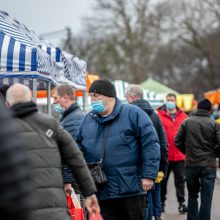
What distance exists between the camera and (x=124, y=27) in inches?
1597

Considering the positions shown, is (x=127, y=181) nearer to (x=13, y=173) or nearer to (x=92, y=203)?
(x=92, y=203)

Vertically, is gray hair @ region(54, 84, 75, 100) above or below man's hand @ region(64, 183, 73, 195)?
above

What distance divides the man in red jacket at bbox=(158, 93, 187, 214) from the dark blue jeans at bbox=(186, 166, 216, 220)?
170 cm

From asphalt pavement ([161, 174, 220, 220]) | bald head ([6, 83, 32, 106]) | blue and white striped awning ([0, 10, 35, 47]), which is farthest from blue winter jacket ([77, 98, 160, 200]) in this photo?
asphalt pavement ([161, 174, 220, 220])

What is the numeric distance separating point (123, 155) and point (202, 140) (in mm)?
2826

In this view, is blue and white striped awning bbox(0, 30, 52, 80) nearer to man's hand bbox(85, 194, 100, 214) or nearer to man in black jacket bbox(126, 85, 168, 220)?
man in black jacket bbox(126, 85, 168, 220)

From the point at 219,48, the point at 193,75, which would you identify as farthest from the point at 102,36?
the point at 193,75

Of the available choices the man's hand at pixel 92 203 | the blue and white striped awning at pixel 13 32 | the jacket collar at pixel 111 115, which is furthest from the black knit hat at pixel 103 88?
the man's hand at pixel 92 203

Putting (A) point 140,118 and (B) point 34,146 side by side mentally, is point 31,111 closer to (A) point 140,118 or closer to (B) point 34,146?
(B) point 34,146

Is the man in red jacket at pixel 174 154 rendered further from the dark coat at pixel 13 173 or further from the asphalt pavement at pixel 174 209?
the dark coat at pixel 13 173

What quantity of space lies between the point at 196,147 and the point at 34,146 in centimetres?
451

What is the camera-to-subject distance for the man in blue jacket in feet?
17.7

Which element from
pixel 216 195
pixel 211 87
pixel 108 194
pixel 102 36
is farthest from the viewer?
pixel 211 87

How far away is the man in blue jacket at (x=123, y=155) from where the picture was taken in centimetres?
541
